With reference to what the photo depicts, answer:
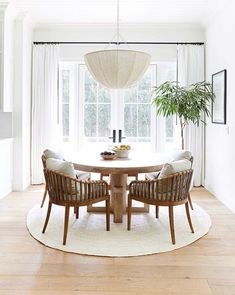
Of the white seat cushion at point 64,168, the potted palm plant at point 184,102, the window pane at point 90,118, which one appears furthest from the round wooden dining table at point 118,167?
the window pane at point 90,118

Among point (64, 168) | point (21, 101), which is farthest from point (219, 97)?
point (21, 101)

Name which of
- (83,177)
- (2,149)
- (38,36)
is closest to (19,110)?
(2,149)

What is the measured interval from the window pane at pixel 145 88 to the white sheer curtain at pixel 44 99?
1.54 meters

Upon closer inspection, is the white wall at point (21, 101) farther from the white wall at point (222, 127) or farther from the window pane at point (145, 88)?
the white wall at point (222, 127)

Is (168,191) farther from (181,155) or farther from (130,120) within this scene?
(130,120)

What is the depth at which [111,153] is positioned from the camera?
13.3ft

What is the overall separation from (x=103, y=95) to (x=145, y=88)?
0.78m

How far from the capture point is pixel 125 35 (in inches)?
231


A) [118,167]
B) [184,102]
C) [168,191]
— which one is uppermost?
[184,102]

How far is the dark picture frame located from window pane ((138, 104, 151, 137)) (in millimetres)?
1206

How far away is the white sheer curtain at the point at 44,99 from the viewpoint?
5.82 m

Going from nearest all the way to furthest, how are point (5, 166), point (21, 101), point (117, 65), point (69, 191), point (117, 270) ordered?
point (117, 270), point (69, 191), point (117, 65), point (5, 166), point (21, 101)

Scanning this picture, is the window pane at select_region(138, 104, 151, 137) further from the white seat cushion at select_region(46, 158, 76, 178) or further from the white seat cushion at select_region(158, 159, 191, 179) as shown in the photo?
the white seat cushion at select_region(46, 158, 76, 178)

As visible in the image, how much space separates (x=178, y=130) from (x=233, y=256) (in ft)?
10.3
